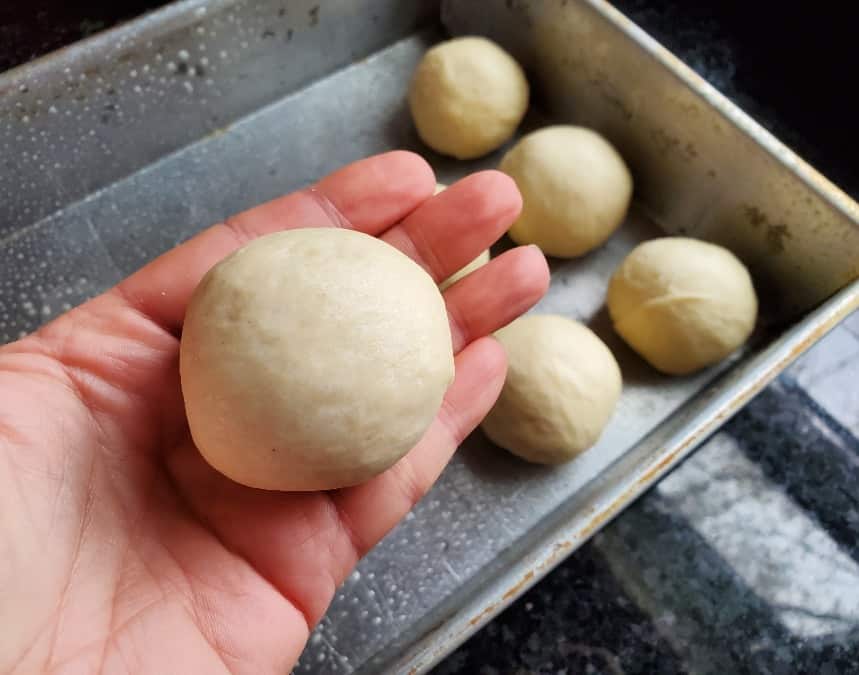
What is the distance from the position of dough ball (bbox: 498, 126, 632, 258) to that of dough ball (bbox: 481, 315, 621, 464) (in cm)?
22

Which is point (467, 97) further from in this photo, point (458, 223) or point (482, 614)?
point (482, 614)

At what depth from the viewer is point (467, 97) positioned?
1546 millimetres

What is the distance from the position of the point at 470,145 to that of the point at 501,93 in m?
0.12

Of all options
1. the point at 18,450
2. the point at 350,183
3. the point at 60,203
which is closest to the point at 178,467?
the point at 18,450

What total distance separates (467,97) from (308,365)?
2.86ft

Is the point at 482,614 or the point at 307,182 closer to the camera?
the point at 482,614

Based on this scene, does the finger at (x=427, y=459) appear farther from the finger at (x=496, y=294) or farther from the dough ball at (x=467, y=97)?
the dough ball at (x=467, y=97)

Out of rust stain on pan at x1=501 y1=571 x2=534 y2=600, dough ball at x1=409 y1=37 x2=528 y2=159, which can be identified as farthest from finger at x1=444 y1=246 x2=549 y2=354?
dough ball at x1=409 y1=37 x2=528 y2=159

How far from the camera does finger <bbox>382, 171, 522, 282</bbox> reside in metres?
1.21

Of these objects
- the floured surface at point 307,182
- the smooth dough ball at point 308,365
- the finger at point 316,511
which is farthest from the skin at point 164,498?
the floured surface at point 307,182

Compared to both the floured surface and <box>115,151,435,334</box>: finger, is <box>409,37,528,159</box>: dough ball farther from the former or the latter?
<box>115,151,435,334</box>: finger

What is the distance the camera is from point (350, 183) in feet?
4.09

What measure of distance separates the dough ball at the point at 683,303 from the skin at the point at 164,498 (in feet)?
0.94

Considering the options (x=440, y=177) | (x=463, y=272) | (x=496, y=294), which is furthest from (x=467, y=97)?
(x=496, y=294)
